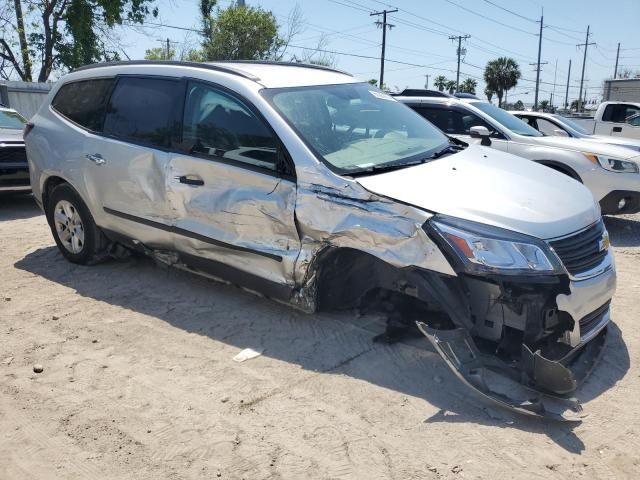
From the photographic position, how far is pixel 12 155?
8266 millimetres

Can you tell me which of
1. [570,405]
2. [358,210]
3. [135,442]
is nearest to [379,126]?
[358,210]

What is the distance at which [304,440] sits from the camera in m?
2.93

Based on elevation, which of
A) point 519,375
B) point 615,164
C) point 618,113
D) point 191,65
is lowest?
point 519,375

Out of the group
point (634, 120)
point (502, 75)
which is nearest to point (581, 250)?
point (634, 120)

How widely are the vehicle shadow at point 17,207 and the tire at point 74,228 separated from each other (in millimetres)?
2784

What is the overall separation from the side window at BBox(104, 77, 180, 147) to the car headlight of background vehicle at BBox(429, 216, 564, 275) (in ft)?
8.13

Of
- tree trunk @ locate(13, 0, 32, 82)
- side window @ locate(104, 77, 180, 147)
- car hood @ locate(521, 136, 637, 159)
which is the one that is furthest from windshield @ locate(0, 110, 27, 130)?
tree trunk @ locate(13, 0, 32, 82)

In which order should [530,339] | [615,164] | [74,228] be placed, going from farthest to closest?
[615,164]
[74,228]
[530,339]

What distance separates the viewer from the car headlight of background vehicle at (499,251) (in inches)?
124

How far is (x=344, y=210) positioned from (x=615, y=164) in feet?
17.1

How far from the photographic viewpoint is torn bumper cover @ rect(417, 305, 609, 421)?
3072 mm

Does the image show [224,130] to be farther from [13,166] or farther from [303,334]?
[13,166]

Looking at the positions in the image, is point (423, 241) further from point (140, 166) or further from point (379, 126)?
point (140, 166)

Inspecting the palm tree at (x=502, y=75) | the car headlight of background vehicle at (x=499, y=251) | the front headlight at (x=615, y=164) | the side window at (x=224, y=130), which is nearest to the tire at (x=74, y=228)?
the side window at (x=224, y=130)
